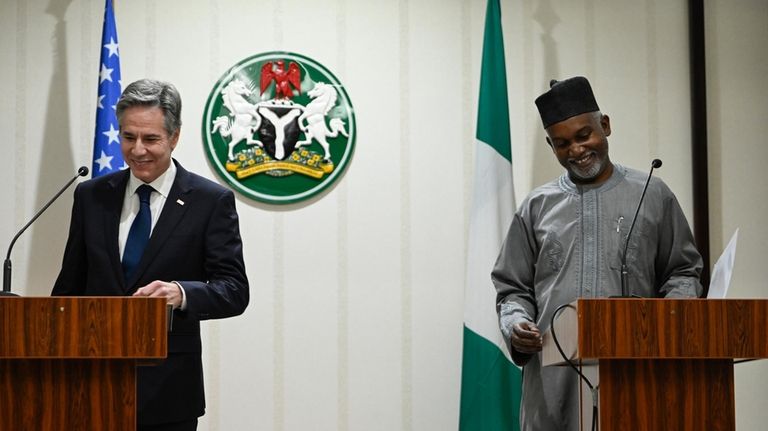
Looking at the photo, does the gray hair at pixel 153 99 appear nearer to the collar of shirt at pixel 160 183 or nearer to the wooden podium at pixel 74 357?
the collar of shirt at pixel 160 183

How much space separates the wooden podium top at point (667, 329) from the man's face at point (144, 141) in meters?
1.25

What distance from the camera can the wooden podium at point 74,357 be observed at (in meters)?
2.24

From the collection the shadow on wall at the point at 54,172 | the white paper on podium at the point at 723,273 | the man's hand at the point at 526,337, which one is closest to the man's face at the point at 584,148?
the man's hand at the point at 526,337

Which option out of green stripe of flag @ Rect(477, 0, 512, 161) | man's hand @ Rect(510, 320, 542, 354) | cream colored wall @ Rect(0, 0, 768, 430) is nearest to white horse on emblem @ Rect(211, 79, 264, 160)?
cream colored wall @ Rect(0, 0, 768, 430)

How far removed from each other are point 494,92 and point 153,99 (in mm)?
2066

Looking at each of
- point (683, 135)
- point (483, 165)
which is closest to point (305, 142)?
point (483, 165)

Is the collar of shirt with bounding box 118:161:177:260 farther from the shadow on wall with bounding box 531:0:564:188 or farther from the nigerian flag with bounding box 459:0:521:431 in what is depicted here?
the shadow on wall with bounding box 531:0:564:188

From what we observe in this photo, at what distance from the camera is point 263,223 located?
4664mm

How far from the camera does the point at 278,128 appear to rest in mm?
4676

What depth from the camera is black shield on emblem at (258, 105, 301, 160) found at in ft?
15.3

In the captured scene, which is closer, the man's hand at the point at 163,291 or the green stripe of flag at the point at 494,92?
the man's hand at the point at 163,291

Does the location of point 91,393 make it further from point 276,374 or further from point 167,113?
point 276,374

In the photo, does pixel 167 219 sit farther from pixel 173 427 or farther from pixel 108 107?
pixel 108 107

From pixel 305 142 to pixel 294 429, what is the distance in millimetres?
1283
